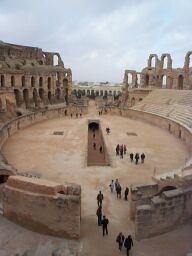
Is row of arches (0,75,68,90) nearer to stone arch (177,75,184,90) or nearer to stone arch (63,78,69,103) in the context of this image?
stone arch (63,78,69,103)

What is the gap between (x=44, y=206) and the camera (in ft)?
31.0

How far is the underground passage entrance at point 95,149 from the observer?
19.8 metres

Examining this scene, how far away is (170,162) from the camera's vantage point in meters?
17.0

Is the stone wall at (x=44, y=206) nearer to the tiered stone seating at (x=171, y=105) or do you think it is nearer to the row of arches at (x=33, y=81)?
the tiered stone seating at (x=171, y=105)

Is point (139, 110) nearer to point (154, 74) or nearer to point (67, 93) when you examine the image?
point (154, 74)

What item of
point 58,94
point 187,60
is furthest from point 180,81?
point 58,94

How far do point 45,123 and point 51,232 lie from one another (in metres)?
21.2

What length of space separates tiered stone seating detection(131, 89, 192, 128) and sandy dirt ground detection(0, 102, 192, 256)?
2.12m

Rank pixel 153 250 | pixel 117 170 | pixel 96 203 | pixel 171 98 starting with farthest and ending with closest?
pixel 171 98
pixel 117 170
pixel 96 203
pixel 153 250

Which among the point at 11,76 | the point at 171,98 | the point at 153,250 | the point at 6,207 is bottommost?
the point at 153,250

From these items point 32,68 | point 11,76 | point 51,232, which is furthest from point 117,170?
point 32,68

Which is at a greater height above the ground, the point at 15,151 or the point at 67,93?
the point at 67,93

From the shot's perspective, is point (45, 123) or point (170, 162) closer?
point (170, 162)

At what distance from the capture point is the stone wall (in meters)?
9.27
